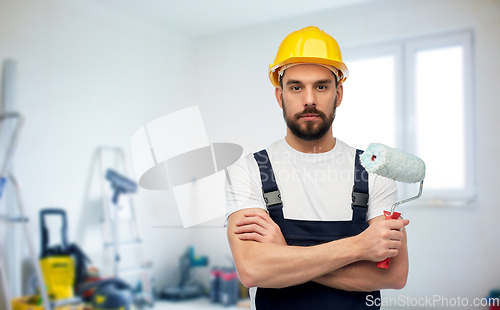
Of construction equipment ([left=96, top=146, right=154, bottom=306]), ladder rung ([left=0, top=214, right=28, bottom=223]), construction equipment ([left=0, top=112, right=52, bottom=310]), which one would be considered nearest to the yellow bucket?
construction equipment ([left=0, top=112, right=52, bottom=310])

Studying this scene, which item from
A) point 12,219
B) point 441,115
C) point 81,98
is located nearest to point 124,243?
point 12,219

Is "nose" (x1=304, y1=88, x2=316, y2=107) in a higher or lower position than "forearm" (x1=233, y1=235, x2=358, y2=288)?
higher

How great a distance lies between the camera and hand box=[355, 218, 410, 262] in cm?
87

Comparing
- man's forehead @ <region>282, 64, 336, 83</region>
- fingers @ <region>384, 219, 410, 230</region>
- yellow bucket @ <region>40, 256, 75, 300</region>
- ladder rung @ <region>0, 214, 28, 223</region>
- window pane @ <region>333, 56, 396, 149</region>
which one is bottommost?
yellow bucket @ <region>40, 256, 75, 300</region>

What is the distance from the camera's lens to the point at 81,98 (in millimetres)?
2807

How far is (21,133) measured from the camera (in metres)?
2.40

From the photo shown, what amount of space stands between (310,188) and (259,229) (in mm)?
208

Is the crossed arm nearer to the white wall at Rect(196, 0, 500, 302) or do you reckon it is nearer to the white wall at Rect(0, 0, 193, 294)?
the white wall at Rect(0, 0, 193, 294)

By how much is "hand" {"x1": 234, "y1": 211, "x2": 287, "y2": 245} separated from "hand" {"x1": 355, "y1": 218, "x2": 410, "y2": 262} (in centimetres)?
22

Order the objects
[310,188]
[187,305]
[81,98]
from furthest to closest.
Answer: [187,305], [81,98], [310,188]

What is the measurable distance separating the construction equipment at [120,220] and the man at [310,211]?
2130 mm

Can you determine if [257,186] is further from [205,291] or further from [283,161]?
[205,291]

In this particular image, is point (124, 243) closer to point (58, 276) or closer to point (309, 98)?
point (58, 276)

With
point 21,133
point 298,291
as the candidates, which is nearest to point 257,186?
point 298,291
